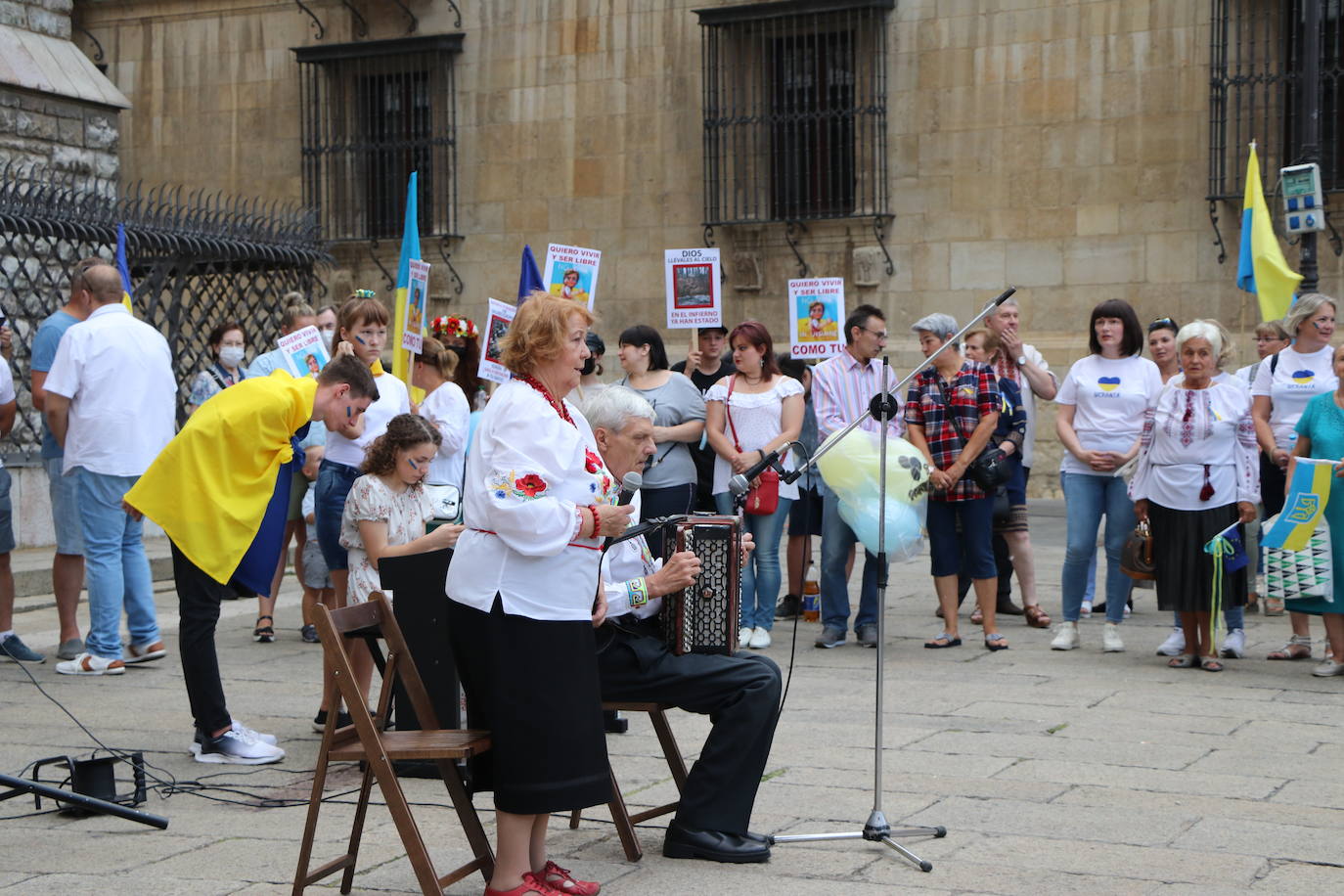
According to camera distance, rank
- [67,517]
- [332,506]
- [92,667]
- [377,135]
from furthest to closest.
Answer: [377,135] < [67,517] < [92,667] < [332,506]

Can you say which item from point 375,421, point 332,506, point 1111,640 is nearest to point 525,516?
point 332,506

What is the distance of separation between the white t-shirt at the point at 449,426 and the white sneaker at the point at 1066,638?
3346 millimetres

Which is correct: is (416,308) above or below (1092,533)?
above

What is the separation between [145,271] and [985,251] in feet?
27.1

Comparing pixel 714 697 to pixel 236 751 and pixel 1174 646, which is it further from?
pixel 1174 646

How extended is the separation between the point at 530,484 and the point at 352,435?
2.76 meters

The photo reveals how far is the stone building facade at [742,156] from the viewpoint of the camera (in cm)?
1633

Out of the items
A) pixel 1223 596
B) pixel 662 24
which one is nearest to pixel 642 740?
pixel 1223 596

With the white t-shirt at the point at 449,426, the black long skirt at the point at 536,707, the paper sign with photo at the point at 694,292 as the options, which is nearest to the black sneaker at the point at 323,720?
the white t-shirt at the point at 449,426

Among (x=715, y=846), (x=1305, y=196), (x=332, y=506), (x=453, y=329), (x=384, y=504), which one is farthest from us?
(x=1305, y=196)

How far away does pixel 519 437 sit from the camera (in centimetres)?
441

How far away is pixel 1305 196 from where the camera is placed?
44.7 ft

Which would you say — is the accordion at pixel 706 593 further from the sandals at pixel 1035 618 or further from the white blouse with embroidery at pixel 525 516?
the sandals at pixel 1035 618

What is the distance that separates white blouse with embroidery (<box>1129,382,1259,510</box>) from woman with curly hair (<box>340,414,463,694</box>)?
3.94 metres
